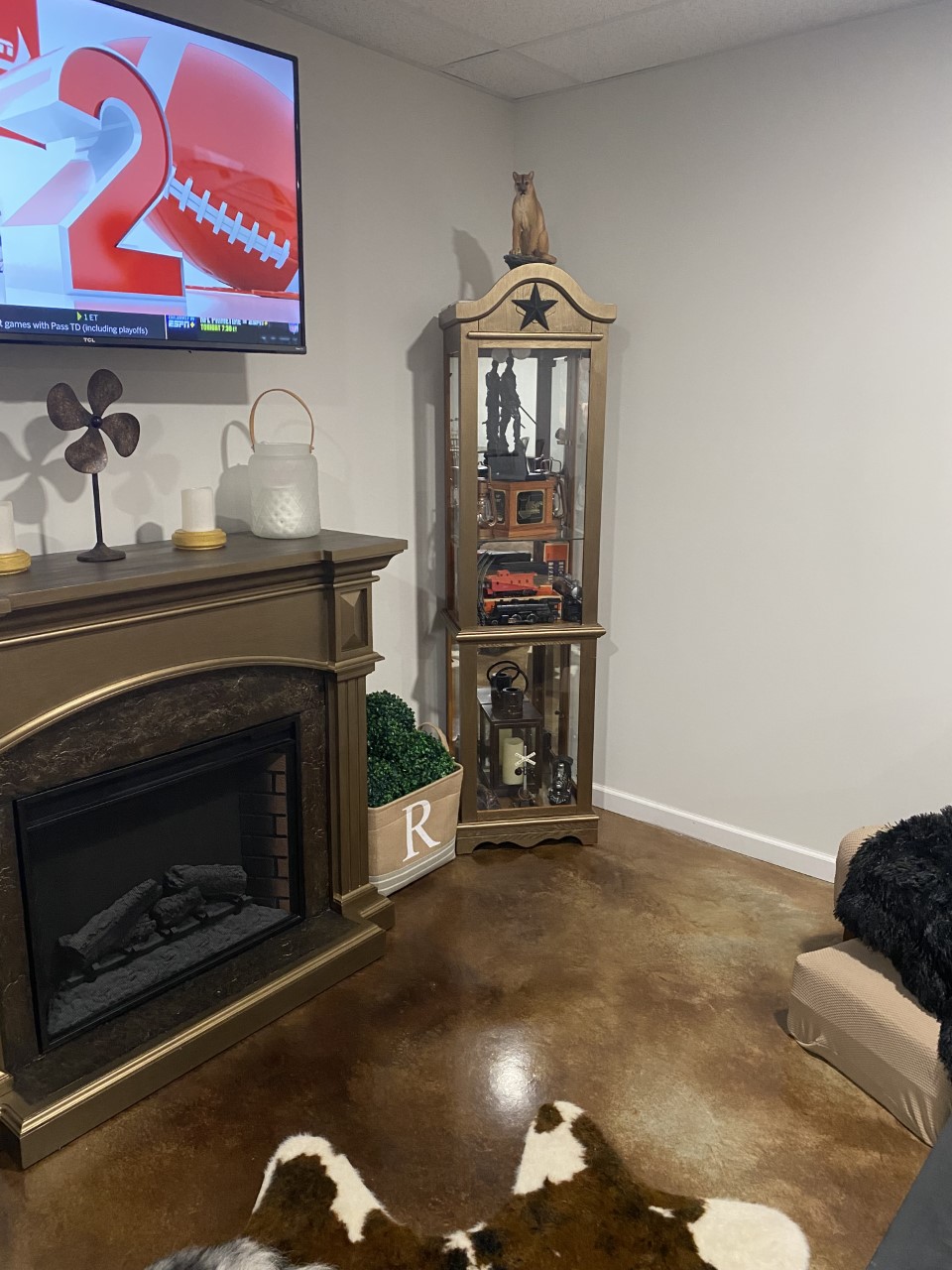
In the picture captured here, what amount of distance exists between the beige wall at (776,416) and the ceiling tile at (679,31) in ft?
0.22

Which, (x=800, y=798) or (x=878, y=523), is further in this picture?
(x=800, y=798)

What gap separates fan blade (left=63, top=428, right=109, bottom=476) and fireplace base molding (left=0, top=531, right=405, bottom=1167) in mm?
218

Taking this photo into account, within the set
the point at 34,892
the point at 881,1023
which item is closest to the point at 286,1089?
the point at 34,892

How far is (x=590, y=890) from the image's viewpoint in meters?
2.95

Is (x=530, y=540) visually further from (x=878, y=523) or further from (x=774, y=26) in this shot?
(x=774, y=26)

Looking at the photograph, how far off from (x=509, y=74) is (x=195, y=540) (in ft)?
6.06

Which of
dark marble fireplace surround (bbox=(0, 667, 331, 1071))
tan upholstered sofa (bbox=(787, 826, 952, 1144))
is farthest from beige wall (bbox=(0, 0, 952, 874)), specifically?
tan upholstered sofa (bbox=(787, 826, 952, 1144))

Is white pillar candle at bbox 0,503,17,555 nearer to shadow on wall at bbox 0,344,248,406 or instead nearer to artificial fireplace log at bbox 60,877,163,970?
shadow on wall at bbox 0,344,248,406

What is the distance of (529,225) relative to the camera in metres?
2.92

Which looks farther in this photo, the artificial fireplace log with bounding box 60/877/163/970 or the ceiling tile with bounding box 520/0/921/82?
the ceiling tile with bounding box 520/0/921/82

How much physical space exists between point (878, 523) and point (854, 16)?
4.37 ft

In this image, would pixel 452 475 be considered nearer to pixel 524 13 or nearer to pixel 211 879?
pixel 524 13

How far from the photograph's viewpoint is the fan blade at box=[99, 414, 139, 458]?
2146 mm

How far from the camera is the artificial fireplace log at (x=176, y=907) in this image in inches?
94.3
